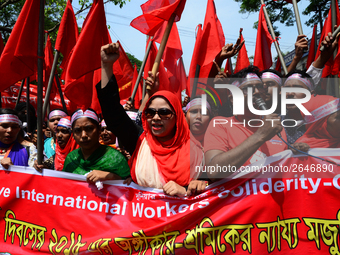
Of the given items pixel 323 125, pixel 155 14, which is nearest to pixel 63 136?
pixel 155 14

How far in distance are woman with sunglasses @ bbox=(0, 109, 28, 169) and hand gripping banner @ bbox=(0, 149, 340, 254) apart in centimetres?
92

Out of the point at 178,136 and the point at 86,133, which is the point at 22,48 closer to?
the point at 86,133

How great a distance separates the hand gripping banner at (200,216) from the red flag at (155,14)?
5.62 ft

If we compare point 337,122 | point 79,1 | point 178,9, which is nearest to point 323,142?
point 337,122

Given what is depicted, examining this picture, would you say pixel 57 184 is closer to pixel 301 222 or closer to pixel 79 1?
pixel 301 222

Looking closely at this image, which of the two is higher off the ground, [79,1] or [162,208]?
[79,1]

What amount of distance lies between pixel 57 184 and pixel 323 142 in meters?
2.13

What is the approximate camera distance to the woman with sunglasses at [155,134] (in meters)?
2.11

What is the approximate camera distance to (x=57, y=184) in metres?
2.44

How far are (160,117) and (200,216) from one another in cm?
77

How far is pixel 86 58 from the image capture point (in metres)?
2.89

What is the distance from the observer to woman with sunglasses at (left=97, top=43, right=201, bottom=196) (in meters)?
2.11

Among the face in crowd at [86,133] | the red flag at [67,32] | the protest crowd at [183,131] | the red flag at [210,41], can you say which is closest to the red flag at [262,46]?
the red flag at [210,41]

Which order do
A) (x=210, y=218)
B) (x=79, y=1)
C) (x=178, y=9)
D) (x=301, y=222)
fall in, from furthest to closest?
(x=79, y=1), (x=178, y=9), (x=210, y=218), (x=301, y=222)
